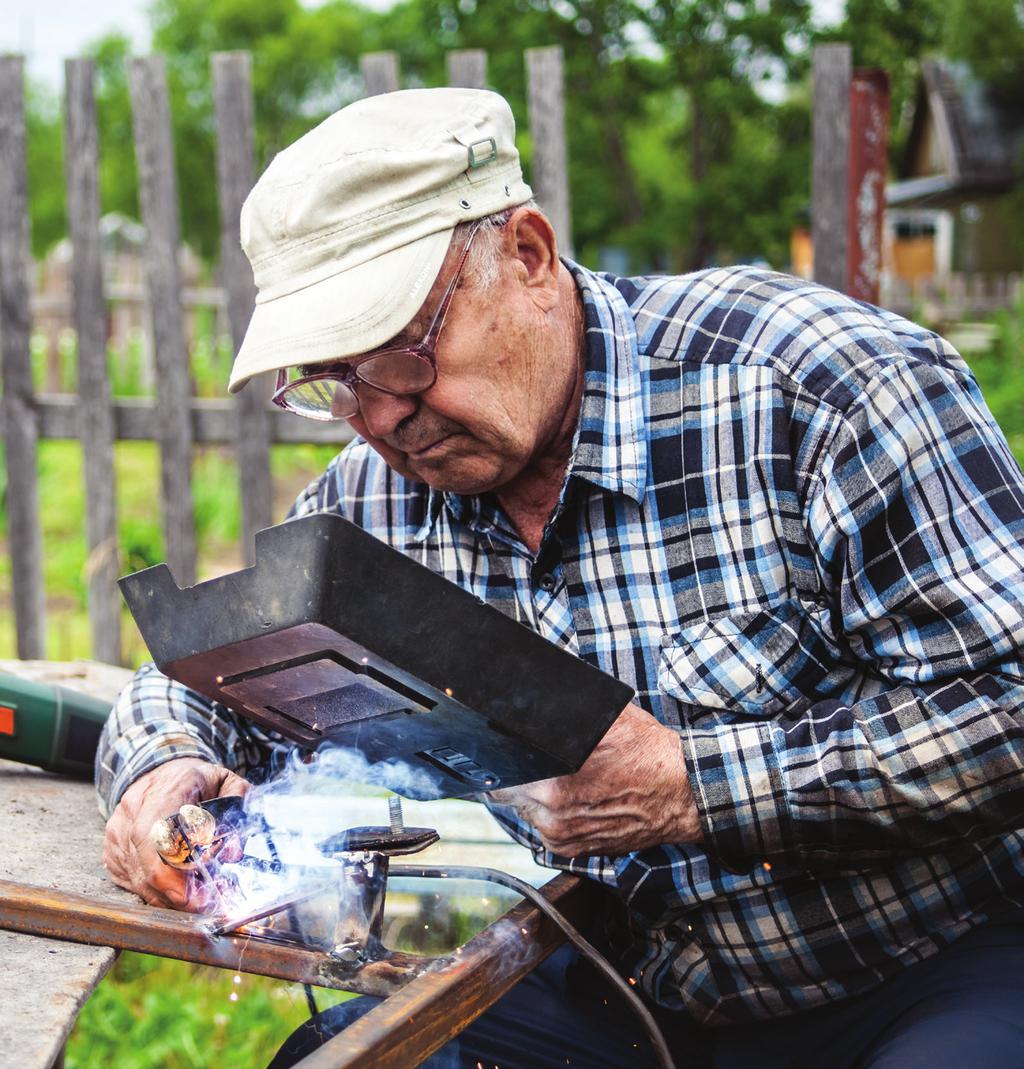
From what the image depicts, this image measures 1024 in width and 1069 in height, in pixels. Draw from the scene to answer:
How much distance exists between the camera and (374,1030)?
4.14 feet

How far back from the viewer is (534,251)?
5.93 ft

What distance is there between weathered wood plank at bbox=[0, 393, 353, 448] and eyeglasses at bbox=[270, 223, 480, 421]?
229cm

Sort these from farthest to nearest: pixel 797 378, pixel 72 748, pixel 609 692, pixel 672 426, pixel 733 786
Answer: pixel 72 748 < pixel 672 426 < pixel 797 378 < pixel 733 786 < pixel 609 692

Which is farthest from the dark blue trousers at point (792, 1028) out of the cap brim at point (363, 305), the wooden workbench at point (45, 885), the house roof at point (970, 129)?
the house roof at point (970, 129)

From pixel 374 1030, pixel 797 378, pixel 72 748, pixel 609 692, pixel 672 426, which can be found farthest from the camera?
pixel 72 748

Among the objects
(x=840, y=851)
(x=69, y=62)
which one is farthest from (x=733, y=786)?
(x=69, y=62)

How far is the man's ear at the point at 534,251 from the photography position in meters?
1.75

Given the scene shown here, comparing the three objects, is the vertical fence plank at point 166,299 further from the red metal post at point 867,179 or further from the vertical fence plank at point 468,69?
the red metal post at point 867,179

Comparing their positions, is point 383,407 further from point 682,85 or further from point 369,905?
point 682,85

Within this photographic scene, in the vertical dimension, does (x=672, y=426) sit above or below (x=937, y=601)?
above

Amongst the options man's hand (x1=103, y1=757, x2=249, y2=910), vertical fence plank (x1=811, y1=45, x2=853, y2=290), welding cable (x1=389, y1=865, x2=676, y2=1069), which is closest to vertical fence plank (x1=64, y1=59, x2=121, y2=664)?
vertical fence plank (x1=811, y1=45, x2=853, y2=290)

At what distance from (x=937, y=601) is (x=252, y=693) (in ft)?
2.92

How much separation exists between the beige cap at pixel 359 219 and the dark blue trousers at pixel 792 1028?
107 centimetres

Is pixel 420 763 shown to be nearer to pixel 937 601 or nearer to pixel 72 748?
pixel 937 601
